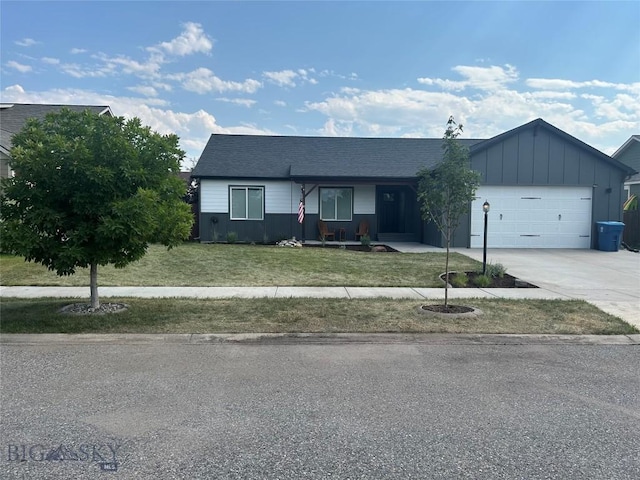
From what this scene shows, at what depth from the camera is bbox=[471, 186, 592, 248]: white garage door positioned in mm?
18531

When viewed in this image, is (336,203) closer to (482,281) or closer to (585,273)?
(585,273)

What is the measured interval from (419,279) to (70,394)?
8.24m

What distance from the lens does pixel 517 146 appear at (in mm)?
18375

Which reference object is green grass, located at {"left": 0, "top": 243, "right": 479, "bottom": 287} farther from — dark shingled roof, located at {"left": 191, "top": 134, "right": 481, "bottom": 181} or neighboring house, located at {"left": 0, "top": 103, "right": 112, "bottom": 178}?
neighboring house, located at {"left": 0, "top": 103, "right": 112, "bottom": 178}

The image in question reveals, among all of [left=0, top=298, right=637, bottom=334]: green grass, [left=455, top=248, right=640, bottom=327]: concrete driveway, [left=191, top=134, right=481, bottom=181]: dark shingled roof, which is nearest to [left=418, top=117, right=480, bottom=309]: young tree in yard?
[left=0, top=298, right=637, bottom=334]: green grass

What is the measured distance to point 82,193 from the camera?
22.9 feet

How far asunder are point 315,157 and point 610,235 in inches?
472

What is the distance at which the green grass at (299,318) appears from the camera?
695cm

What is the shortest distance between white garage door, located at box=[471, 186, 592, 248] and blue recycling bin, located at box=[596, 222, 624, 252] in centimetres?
71

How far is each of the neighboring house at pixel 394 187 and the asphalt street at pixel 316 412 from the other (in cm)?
1312

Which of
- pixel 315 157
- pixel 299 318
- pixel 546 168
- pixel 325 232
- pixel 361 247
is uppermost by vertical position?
pixel 315 157

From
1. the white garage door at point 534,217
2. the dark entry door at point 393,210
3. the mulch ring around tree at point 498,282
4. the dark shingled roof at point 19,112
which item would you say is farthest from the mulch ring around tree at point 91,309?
the dark entry door at point 393,210

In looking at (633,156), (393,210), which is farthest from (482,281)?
(633,156)

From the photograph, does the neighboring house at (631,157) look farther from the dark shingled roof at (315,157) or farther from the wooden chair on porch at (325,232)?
the wooden chair on porch at (325,232)
